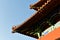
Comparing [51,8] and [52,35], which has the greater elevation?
[51,8]

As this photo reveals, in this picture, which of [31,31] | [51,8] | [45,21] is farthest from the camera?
[31,31]

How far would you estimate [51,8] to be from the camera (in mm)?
8664

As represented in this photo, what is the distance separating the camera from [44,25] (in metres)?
9.32

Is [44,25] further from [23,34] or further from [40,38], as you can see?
[23,34]

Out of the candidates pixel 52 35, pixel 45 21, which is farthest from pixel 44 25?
pixel 52 35

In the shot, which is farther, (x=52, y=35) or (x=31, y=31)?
(x=31, y=31)

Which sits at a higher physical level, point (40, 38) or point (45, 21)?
point (45, 21)

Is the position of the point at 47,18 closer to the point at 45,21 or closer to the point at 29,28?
the point at 45,21

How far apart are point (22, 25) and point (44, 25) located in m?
1.00

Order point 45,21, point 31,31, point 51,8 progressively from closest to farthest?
point 51,8 < point 45,21 < point 31,31

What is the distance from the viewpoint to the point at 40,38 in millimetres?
9297

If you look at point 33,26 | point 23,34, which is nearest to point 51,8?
point 33,26

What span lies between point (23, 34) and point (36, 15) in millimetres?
1645

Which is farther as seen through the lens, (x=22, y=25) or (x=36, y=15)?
(x=22, y=25)
